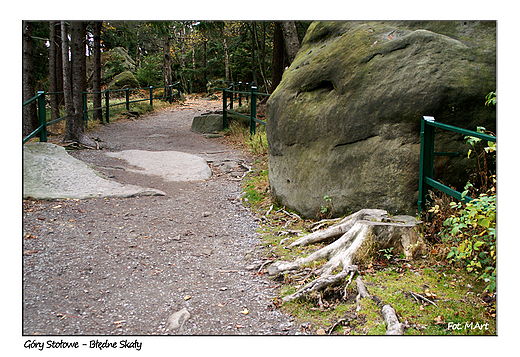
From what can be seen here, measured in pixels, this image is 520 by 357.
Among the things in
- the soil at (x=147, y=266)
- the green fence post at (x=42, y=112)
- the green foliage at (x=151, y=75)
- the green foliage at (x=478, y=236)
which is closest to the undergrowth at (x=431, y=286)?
the green foliage at (x=478, y=236)

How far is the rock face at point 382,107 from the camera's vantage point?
4.16 m

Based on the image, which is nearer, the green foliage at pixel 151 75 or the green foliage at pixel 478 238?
the green foliage at pixel 478 238

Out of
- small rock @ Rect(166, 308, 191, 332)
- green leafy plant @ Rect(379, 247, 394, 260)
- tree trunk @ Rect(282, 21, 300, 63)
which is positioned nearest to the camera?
small rock @ Rect(166, 308, 191, 332)

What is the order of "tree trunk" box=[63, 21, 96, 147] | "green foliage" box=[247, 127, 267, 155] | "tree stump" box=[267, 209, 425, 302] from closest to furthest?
"tree stump" box=[267, 209, 425, 302], "green foliage" box=[247, 127, 267, 155], "tree trunk" box=[63, 21, 96, 147]

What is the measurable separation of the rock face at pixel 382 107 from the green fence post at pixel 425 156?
5.6 inches

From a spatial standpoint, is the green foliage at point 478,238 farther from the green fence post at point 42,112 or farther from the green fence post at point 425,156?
the green fence post at point 42,112

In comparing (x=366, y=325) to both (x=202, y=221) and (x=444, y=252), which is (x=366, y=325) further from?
(x=202, y=221)

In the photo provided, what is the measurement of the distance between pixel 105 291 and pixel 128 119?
14.2m

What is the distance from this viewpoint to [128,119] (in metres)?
16.8

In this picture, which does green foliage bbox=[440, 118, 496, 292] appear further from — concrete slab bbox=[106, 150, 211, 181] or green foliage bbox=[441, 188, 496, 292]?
concrete slab bbox=[106, 150, 211, 181]

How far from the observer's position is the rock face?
4.16 m

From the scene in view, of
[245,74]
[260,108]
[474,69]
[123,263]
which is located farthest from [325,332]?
[245,74]

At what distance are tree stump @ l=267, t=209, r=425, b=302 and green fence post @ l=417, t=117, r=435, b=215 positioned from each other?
13.0 inches

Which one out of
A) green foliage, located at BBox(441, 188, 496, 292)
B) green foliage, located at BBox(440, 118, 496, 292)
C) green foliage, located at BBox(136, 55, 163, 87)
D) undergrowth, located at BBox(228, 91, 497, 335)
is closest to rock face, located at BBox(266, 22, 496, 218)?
undergrowth, located at BBox(228, 91, 497, 335)
